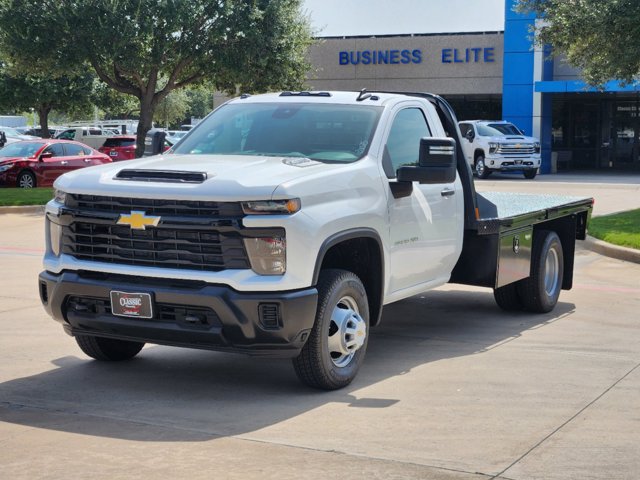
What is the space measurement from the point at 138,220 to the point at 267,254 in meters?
0.87

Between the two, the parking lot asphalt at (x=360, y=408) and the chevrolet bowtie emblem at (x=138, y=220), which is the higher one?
the chevrolet bowtie emblem at (x=138, y=220)

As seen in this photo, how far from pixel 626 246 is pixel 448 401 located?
8.76 metres

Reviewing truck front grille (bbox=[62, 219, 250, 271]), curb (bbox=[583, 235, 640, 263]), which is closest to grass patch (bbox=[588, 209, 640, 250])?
curb (bbox=[583, 235, 640, 263])

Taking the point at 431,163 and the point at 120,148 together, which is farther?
the point at 120,148

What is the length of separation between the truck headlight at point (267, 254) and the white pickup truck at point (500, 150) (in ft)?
93.9

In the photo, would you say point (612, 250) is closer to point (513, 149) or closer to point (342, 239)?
point (342, 239)

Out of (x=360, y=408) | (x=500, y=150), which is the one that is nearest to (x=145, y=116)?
(x=500, y=150)

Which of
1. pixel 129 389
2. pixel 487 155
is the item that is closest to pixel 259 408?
pixel 129 389

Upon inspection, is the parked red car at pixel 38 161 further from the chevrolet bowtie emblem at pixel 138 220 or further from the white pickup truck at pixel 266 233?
the chevrolet bowtie emblem at pixel 138 220

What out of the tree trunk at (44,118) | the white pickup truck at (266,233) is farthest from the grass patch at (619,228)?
the tree trunk at (44,118)

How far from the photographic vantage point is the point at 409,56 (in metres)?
45.7

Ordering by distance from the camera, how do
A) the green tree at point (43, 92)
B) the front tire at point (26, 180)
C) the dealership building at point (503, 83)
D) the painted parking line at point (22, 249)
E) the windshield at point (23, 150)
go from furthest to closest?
the green tree at point (43, 92)
the dealership building at point (503, 83)
the windshield at point (23, 150)
the front tire at point (26, 180)
the painted parking line at point (22, 249)

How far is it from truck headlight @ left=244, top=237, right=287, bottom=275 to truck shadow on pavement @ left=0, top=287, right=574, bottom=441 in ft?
2.87

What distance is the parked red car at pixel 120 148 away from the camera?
3756cm
